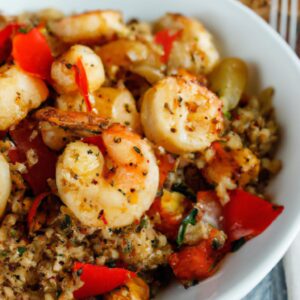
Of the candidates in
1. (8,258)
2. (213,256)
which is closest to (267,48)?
(213,256)

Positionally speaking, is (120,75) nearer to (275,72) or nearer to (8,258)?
(275,72)

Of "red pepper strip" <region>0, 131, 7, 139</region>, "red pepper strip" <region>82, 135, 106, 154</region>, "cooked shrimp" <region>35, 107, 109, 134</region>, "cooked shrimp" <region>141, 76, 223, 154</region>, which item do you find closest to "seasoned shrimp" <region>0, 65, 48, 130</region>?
"red pepper strip" <region>0, 131, 7, 139</region>

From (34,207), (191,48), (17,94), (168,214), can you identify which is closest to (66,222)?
(34,207)

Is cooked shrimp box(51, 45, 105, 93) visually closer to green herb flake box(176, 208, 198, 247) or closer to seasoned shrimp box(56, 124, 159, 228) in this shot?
seasoned shrimp box(56, 124, 159, 228)

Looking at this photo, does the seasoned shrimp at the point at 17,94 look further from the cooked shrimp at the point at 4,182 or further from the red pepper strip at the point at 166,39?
the red pepper strip at the point at 166,39

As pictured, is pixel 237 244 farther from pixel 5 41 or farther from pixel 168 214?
pixel 5 41

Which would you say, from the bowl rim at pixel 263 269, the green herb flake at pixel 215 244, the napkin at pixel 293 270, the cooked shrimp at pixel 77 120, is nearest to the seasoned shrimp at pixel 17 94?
the cooked shrimp at pixel 77 120
